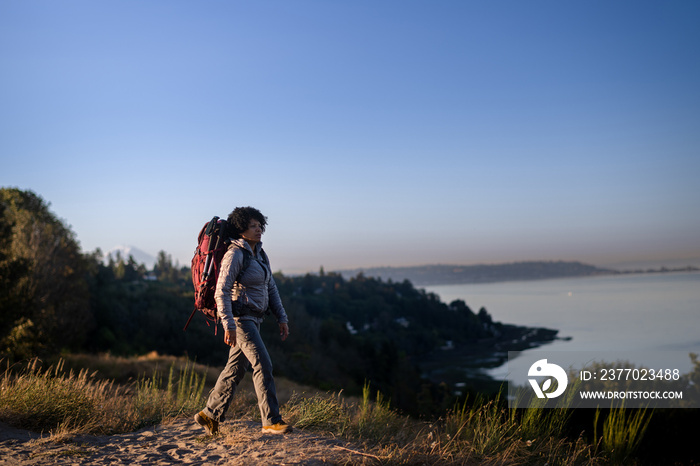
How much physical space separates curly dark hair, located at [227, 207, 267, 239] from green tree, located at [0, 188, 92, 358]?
18.9 m

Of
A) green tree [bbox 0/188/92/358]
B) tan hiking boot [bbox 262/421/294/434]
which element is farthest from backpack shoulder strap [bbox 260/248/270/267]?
green tree [bbox 0/188/92/358]

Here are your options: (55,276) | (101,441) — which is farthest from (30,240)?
(101,441)

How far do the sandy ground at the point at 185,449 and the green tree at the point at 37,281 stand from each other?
691 inches

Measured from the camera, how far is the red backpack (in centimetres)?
489

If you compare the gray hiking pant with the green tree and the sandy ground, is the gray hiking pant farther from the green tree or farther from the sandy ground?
the green tree

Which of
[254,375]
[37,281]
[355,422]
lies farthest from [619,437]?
[37,281]

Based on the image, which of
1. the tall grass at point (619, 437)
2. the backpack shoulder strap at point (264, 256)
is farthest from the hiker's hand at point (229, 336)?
the tall grass at point (619, 437)

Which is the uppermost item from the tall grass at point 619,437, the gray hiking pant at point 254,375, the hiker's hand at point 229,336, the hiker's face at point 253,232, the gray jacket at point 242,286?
the hiker's face at point 253,232

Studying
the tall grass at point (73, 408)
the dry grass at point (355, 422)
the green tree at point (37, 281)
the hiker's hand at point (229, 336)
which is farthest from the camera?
the green tree at point (37, 281)

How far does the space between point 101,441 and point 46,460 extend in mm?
800

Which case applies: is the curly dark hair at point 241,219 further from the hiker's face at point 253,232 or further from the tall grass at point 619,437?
the tall grass at point 619,437

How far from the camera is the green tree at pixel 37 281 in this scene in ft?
73.7

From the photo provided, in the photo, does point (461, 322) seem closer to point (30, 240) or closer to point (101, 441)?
point (30, 240)

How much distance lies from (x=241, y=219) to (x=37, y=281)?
3091 centimetres
